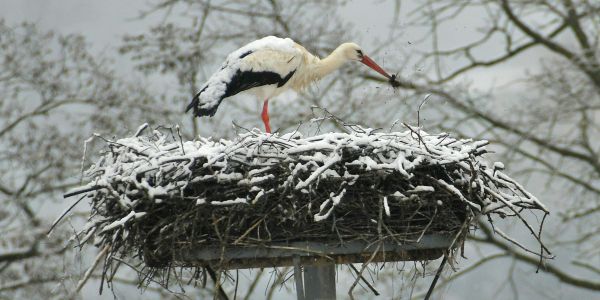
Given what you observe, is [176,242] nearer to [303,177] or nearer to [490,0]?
[303,177]

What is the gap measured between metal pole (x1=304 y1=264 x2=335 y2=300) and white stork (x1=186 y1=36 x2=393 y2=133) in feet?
5.39

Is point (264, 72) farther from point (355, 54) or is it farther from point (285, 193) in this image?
point (285, 193)

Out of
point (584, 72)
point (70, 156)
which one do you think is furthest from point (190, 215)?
point (584, 72)

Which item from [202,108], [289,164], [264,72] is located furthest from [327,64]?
[289,164]

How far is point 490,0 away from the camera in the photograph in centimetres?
1062

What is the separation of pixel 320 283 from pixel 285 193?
2.09 feet

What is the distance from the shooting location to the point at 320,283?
4.32 meters

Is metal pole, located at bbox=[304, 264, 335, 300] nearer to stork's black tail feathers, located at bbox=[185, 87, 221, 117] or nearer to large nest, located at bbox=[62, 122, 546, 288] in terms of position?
large nest, located at bbox=[62, 122, 546, 288]

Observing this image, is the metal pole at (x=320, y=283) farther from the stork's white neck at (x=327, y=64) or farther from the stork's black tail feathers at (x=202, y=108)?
the stork's white neck at (x=327, y=64)

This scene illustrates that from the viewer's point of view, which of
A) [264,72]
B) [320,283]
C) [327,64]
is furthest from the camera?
[327,64]

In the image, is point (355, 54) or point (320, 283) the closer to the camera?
point (320, 283)

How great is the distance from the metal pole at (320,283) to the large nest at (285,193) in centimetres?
33

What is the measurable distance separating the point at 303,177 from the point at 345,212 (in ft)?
0.79

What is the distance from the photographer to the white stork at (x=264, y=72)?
226 inches
